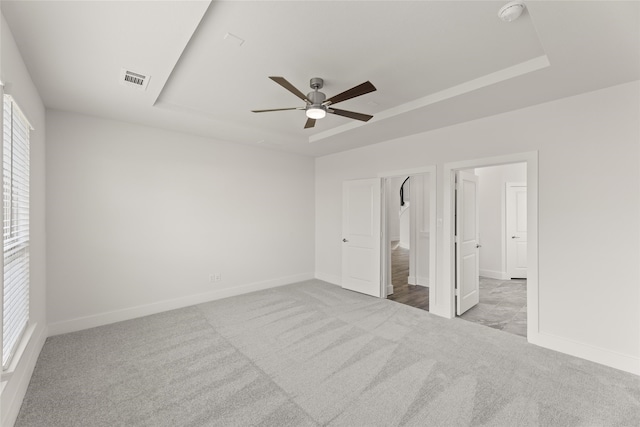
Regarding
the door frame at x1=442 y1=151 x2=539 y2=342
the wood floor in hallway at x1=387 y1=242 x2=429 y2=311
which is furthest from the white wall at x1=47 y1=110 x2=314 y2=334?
the door frame at x1=442 y1=151 x2=539 y2=342

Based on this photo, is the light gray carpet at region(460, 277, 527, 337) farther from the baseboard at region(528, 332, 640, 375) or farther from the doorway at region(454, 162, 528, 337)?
the baseboard at region(528, 332, 640, 375)

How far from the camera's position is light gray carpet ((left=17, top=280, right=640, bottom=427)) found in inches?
76.9

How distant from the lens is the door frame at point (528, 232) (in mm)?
3049

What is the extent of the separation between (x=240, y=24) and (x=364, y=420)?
2876mm

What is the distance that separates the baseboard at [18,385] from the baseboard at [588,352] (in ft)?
14.9

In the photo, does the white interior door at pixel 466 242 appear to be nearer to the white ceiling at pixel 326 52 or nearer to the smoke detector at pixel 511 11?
the white ceiling at pixel 326 52

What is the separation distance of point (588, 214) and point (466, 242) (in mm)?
1507

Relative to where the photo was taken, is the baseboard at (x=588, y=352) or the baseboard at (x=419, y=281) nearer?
the baseboard at (x=588, y=352)

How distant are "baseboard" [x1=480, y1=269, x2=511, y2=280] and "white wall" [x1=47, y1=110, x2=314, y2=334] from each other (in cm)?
424

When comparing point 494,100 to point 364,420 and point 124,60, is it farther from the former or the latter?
point 124,60

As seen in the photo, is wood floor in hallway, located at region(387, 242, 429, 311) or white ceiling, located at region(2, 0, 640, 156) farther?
wood floor in hallway, located at region(387, 242, 429, 311)

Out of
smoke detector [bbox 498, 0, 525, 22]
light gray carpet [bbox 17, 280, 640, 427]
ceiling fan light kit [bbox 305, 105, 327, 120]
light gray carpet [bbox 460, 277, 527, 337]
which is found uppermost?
smoke detector [bbox 498, 0, 525, 22]

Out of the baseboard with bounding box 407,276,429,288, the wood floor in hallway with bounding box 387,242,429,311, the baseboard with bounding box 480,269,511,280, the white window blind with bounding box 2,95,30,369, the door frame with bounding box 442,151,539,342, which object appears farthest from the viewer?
the baseboard with bounding box 480,269,511,280

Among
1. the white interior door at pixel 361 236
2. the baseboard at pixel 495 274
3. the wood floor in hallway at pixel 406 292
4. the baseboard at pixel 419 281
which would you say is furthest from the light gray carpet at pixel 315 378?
the baseboard at pixel 495 274
